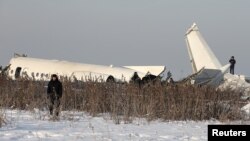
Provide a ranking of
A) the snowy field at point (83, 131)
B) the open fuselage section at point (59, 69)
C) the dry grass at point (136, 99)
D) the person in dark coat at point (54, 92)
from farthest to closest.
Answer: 1. the open fuselage section at point (59, 69)
2. the dry grass at point (136, 99)
3. the person in dark coat at point (54, 92)
4. the snowy field at point (83, 131)

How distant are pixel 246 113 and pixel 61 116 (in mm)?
7396

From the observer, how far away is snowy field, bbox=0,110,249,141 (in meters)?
11.4

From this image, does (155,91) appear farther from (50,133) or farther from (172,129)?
(50,133)

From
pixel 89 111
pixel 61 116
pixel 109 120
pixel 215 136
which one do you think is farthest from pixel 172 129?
pixel 215 136

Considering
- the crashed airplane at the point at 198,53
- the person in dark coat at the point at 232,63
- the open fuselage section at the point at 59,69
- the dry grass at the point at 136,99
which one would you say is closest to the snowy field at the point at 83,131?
the dry grass at the point at 136,99

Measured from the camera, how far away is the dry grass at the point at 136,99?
1818cm

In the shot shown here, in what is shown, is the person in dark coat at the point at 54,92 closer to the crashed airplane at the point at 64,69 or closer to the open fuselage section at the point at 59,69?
the open fuselage section at the point at 59,69

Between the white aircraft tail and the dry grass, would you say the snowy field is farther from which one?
the white aircraft tail

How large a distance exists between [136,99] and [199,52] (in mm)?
24295

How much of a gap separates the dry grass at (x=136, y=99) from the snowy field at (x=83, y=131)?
5.35 feet

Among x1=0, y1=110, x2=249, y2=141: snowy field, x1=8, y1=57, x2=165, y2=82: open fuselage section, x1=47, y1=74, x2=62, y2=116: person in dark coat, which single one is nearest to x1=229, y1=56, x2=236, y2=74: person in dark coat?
x1=8, y1=57, x2=165, y2=82: open fuselage section

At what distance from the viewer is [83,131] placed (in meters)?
12.7

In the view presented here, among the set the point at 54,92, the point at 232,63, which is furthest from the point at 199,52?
the point at 54,92

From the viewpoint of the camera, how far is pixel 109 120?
16.2 m
